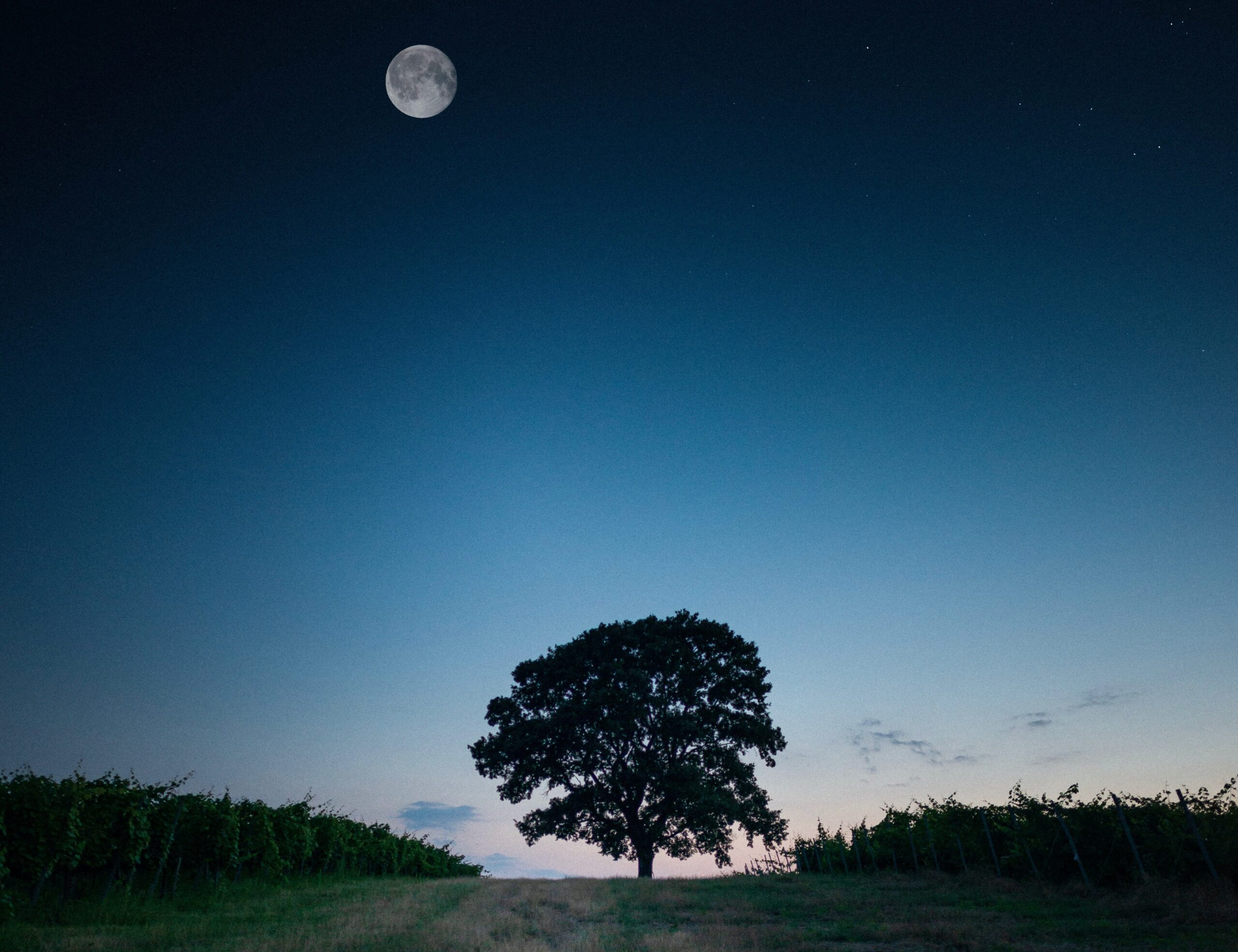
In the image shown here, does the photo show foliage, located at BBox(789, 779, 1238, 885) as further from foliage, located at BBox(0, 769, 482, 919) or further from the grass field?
foliage, located at BBox(0, 769, 482, 919)

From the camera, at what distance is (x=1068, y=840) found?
1877 cm

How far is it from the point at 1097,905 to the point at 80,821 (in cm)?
2250

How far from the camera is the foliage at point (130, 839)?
14.4 meters

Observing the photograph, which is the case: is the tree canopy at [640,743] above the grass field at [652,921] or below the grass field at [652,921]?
above

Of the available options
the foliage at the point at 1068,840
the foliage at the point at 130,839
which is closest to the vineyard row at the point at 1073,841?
the foliage at the point at 1068,840

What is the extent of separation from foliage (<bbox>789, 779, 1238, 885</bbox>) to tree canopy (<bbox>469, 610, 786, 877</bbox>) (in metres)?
5.93

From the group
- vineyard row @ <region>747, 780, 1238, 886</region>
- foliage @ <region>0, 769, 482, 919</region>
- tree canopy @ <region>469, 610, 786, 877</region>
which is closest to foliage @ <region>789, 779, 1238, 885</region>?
vineyard row @ <region>747, 780, 1238, 886</region>

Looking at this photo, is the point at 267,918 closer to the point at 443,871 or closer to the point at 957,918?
the point at 957,918

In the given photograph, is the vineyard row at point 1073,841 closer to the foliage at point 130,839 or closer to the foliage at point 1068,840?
the foliage at point 1068,840

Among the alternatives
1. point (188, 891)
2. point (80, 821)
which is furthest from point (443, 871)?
point (80, 821)

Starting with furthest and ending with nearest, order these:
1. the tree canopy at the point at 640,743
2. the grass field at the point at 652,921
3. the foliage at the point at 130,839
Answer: the tree canopy at the point at 640,743 < the foliage at the point at 130,839 < the grass field at the point at 652,921

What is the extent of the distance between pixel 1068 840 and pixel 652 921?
39.4ft

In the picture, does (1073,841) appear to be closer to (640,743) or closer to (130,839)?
(640,743)

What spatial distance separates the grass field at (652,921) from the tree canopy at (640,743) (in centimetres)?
883
